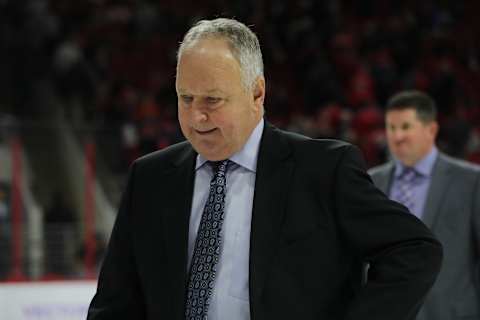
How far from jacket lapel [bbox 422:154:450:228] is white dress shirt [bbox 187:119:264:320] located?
2321 millimetres

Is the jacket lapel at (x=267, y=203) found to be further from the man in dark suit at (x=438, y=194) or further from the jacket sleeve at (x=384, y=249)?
the man in dark suit at (x=438, y=194)

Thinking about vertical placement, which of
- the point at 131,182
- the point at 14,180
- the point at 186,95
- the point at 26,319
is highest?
the point at 186,95

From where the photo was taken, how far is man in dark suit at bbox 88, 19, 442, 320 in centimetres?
219

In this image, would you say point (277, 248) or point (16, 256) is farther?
point (16, 256)

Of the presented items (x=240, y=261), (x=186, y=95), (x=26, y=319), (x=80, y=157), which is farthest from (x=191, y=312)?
(x=80, y=157)

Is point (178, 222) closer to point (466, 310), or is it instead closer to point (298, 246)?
point (298, 246)

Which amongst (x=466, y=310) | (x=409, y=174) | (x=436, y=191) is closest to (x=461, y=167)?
(x=436, y=191)

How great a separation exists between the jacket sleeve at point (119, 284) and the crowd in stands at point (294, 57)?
7.31m

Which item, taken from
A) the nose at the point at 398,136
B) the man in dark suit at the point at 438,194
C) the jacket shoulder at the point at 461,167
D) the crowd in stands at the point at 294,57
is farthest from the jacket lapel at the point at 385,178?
the crowd in stands at the point at 294,57

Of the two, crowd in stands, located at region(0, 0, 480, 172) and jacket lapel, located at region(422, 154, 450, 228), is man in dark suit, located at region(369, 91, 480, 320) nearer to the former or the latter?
jacket lapel, located at region(422, 154, 450, 228)

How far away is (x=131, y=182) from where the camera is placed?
2496 mm

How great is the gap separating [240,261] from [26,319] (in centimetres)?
407

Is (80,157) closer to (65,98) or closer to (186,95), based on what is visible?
(65,98)

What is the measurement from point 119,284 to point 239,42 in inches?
27.7
